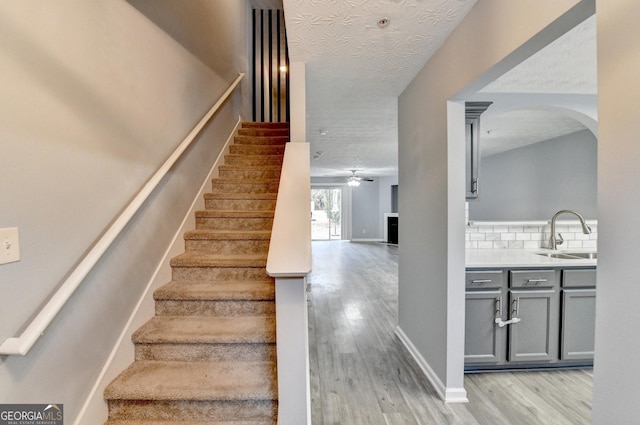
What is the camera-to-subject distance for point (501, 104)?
101 inches

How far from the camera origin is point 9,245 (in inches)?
38.9

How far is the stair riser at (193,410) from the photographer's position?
139cm

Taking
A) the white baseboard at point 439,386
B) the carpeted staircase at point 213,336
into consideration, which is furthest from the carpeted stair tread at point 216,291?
the white baseboard at point 439,386

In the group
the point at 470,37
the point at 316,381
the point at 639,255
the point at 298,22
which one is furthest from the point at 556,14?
the point at 316,381

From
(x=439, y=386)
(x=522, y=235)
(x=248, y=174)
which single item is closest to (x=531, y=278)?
(x=522, y=235)

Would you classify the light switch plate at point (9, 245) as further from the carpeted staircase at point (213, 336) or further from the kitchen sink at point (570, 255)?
the kitchen sink at point (570, 255)

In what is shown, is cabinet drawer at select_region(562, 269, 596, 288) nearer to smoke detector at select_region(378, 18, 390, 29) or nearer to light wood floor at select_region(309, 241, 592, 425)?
light wood floor at select_region(309, 241, 592, 425)

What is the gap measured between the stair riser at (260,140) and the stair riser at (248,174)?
715 millimetres

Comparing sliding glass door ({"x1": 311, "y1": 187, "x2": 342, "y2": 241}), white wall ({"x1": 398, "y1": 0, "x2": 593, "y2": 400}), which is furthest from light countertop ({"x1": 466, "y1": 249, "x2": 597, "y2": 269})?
sliding glass door ({"x1": 311, "y1": 187, "x2": 342, "y2": 241})

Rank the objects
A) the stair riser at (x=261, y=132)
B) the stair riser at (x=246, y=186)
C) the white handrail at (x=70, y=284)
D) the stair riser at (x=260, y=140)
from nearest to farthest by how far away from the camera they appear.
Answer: the white handrail at (x=70, y=284) → the stair riser at (x=246, y=186) → the stair riser at (x=260, y=140) → the stair riser at (x=261, y=132)

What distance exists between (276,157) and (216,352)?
218cm

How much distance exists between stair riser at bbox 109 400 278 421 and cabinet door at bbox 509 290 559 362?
2.03 meters

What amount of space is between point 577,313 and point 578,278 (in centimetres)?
29

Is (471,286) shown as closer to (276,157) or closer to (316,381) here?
(316,381)
